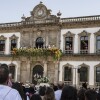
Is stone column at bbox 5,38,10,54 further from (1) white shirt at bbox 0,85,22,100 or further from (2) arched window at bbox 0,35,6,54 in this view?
(1) white shirt at bbox 0,85,22,100

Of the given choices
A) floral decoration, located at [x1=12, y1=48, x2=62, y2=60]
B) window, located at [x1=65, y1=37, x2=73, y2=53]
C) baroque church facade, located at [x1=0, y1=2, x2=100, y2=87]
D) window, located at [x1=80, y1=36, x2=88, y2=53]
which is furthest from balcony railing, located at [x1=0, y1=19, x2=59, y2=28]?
window, located at [x1=80, y1=36, x2=88, y2=53]

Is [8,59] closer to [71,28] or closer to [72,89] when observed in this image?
[71,28]

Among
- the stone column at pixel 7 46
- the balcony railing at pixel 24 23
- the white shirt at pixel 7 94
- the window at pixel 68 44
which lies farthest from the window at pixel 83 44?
the white shirt at pixel 7 94

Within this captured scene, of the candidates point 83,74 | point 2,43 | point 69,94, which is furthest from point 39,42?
point 69,94

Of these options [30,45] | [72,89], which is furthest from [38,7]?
[72,89]

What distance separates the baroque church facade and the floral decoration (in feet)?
2.03

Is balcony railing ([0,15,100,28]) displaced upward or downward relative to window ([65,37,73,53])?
upward

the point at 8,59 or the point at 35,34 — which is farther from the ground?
the point at 35,34

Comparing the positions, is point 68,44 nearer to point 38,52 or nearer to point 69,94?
point 38,52

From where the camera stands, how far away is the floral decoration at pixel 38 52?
35.0 m

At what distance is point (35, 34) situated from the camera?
123ft

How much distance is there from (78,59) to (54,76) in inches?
133

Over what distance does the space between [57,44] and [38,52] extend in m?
2.41

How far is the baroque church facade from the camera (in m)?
34.5
